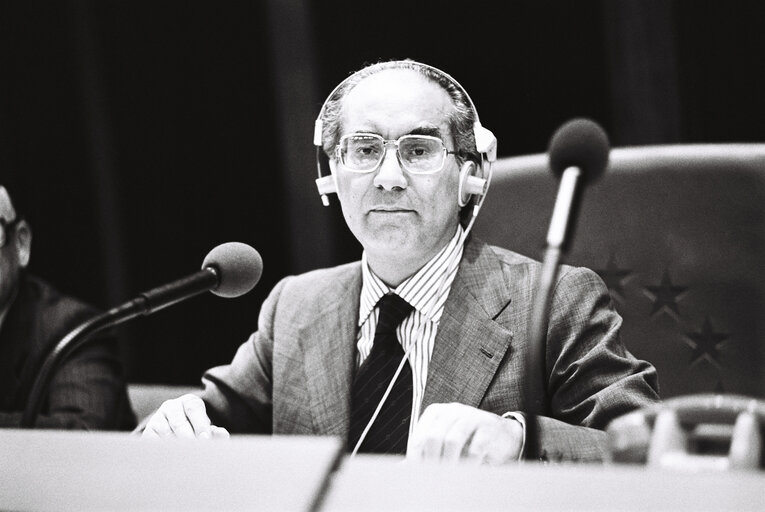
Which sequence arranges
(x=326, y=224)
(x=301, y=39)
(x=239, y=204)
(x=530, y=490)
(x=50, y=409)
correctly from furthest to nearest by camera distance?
(x=301, y=39), (x=239, y=204), (x=326, y=224), (x=50, y=409), (x=530, y=490)

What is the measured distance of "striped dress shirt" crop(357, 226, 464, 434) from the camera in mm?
1464

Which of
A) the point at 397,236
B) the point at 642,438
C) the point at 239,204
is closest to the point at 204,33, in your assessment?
the point at 239,204

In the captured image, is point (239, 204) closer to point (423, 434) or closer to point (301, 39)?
point (301, 39)

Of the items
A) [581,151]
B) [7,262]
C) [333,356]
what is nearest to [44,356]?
[7,262]

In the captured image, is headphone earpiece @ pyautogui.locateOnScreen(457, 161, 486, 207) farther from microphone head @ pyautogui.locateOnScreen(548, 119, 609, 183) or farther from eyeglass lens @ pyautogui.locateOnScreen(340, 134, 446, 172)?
microphone head @ pyautogui.locateOnScreen(548, 119, 609, 183)

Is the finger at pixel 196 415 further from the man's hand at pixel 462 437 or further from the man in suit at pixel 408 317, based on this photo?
the man's hand at pixel 462 437

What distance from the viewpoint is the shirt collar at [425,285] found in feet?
4.95

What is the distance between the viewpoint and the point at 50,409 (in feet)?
6.26

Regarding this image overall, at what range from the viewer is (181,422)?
1270 mm

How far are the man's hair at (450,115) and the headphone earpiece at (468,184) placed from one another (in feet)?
0.05

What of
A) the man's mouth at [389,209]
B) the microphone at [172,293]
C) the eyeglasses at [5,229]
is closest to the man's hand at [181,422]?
the microphone at [172,293]

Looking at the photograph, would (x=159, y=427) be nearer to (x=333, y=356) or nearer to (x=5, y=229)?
(x=333, y=356)

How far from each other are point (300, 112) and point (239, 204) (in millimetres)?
345

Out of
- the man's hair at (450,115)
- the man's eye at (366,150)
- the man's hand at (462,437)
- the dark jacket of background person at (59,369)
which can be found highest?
the man's hair at (450,115)
